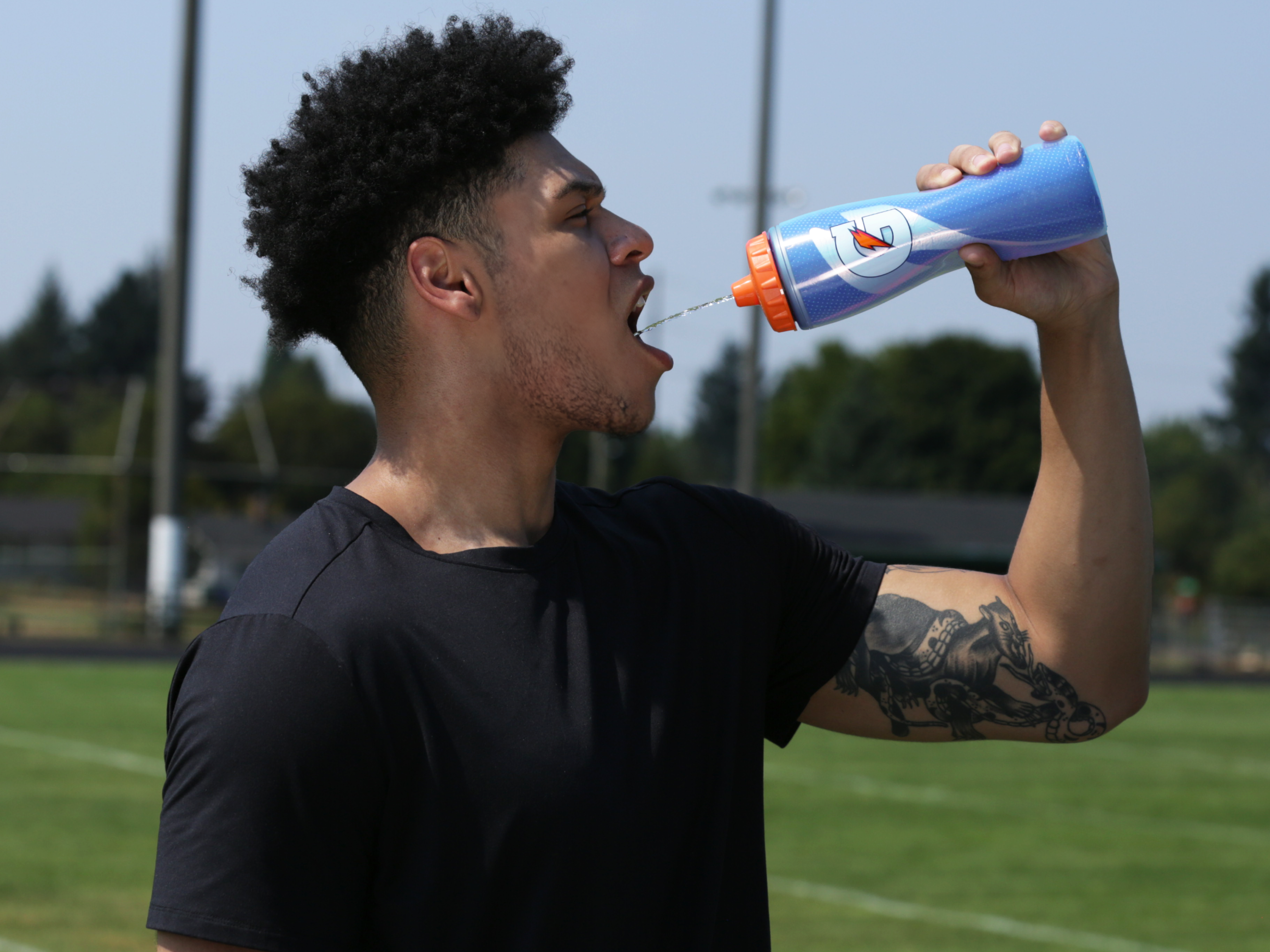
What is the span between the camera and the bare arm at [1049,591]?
8.55ft

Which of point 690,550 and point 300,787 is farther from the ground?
point 690,550

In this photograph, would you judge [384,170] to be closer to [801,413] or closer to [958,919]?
[958,919]

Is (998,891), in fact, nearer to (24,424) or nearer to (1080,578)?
(1080,578)

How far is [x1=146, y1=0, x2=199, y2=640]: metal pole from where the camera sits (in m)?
23.8

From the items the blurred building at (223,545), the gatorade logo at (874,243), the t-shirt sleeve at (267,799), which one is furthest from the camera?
the blurred building at (223,545)

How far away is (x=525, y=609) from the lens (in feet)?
7.59

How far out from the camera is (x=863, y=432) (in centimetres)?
8462

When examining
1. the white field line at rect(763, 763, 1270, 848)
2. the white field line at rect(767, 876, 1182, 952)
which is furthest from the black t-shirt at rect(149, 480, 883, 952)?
the white field line at rect(763, 763, 1270, 848)

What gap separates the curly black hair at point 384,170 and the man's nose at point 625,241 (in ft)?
0.55

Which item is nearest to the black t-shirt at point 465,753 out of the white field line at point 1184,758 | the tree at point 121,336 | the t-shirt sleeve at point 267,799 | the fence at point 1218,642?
the t-shirt sleeve at point 267,799

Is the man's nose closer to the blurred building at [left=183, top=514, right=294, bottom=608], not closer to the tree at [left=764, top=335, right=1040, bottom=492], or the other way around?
the blurred building at [left=183, top=514, right=294, bottom=608]

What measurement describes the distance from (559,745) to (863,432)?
83.3m

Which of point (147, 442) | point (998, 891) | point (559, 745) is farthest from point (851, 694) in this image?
point (147, 442)

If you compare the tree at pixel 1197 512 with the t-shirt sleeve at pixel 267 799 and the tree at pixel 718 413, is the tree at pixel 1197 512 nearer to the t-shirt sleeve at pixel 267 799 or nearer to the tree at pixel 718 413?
the tree at pixel 718 413
